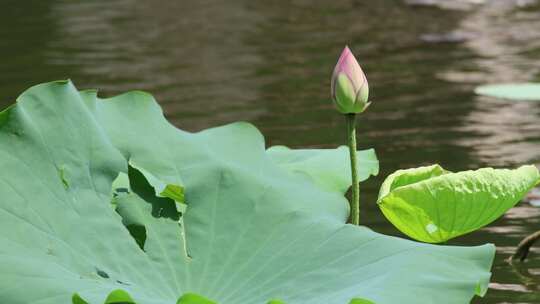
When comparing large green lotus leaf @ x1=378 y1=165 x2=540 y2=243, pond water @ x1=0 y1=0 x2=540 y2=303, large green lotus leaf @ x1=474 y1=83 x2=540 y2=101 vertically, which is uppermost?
large green lotus leaf @ x1=378 y1=165 x2=540 y2=243

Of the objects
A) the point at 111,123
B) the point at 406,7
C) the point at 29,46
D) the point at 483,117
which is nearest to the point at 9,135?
the point at 111,123

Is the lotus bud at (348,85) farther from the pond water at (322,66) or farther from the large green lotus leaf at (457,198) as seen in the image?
the pond water at (322,66)

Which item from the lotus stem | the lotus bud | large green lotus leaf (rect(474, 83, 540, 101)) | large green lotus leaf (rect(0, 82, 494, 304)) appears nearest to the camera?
large green lotus leaf (rect(0, 82, 494, 304))

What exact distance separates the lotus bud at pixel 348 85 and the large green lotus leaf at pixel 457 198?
0.11 m

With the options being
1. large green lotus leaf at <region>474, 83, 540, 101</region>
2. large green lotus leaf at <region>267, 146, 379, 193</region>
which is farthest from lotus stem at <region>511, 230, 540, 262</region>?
large green lotus leaf at <region>474, 83, 540, 101</region>

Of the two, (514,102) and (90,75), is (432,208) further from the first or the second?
(90,75)

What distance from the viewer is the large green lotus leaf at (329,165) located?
1.67 m

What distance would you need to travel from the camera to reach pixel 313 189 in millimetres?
1495

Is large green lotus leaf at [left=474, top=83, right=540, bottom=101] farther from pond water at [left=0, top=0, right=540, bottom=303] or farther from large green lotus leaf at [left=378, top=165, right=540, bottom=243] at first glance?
large green lotus leaf at [left=378, top=165, right=540, bottom=243]

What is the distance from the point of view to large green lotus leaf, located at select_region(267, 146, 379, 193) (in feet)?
5.49

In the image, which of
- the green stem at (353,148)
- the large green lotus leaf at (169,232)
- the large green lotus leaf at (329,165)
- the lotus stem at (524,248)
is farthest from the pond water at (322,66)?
the large green lotus leaf at (169,232)

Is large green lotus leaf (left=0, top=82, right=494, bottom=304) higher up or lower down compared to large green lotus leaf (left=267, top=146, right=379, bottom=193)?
higher up

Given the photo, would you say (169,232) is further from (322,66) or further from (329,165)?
(322,66)

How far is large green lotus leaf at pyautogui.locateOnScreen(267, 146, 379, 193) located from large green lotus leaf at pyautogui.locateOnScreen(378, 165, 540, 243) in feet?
0.62
